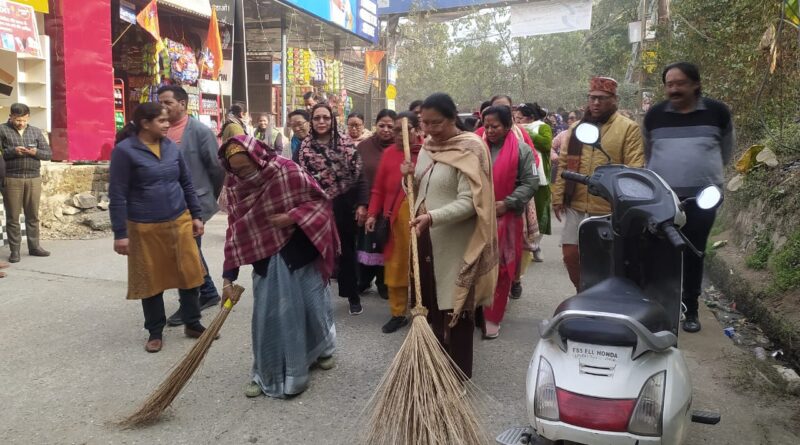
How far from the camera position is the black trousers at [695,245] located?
→ 3.91 m

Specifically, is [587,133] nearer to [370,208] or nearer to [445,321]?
[445,321]

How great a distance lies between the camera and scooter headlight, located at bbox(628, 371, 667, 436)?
1899 mm

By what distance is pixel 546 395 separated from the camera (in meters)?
2.04

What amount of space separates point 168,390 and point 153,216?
1.39 meters

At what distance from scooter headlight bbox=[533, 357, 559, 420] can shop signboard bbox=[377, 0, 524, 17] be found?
18943 millimetres

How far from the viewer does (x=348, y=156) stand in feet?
15.1

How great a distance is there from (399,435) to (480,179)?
4.16 feet

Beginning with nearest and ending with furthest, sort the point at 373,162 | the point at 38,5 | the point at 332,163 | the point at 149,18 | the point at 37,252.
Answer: the point at 332,163, the point at 373,162, the point at 37,252, the point at 38,5, the point at 149,18

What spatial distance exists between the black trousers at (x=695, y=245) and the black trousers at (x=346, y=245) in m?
2.45

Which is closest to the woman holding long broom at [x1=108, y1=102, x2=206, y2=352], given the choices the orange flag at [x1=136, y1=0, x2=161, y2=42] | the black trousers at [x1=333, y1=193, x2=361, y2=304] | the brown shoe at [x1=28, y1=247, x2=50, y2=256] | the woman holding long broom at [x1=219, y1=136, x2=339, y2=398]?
the woman holding long broom at [x1=219, y1=136, x2=339, y2=398]

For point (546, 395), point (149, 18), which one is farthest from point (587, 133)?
point (149, 18)

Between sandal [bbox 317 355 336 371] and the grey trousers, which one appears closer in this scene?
sandal [bbox 317 355 336 371]

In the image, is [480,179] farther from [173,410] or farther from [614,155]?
[173,410]

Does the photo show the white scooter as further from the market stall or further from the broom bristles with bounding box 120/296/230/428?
the market stall
